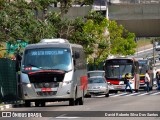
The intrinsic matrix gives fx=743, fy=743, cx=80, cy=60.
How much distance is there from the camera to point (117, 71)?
192 feet

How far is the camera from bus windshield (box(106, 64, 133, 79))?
5853 centimetres

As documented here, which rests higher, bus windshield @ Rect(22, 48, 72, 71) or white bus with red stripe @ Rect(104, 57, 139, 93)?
bus windshield @ Rect(22, 48, 72, 71)

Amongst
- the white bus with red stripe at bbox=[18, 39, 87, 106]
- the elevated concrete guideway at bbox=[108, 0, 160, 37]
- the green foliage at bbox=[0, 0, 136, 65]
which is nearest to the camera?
the white bus with red stripe at bbox=[18, 39, 87, 106]

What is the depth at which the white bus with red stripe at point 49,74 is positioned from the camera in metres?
32.6

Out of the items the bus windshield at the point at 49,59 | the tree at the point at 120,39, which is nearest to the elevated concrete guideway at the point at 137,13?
the tree at the point at 120,39

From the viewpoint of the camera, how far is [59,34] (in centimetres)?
5347

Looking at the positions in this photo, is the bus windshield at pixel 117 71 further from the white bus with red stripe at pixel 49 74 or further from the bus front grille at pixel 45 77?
the bus front grille at pixel 45 77

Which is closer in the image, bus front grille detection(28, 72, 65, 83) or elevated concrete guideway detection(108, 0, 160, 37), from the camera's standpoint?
bus front grille detection(28, 72, 65, 83)

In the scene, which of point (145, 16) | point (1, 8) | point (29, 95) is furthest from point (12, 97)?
point (145, 16)

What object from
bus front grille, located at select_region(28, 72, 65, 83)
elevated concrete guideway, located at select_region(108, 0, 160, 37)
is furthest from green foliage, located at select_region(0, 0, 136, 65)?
bus front grille, located at select_region(28, 72, 65, 83)

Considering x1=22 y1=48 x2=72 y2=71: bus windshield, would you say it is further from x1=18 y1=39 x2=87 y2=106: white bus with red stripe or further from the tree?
the tree

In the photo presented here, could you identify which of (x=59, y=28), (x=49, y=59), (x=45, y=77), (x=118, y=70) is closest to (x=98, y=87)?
(x=59, y=28)

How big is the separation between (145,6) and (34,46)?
35.8 m

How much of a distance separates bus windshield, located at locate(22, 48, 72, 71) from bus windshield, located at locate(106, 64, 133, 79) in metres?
25.4
